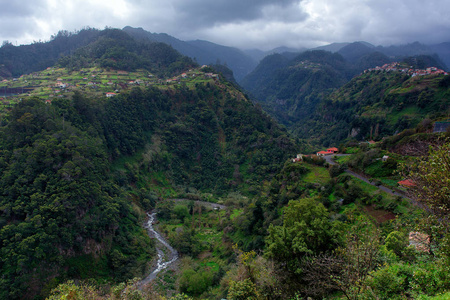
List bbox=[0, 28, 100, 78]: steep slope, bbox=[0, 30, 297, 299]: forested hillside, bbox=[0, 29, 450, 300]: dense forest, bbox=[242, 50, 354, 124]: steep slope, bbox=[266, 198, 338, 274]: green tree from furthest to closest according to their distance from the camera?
bbox=[242, 50, 354, 124]: steep slope → bbox=[0, 28, 100, 78]: steep slope → bbox=[0, 30, 297, 299]: forested hillside → bbox=[266, 198, 338, 274]: green tree → bbox=[0, 29, 450, 300]: dense forest

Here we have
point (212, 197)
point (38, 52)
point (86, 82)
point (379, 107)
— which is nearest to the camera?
point (212, 197)

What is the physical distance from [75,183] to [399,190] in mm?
35845

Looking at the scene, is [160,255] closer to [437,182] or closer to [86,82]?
[437,182]

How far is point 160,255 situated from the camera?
122 ft

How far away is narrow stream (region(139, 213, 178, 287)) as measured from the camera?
31.8 m

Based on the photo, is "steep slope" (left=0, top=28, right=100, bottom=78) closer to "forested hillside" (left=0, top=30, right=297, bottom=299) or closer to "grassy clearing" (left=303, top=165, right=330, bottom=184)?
"forested hillside" (left=0, top=30, right=297, bottom=299)

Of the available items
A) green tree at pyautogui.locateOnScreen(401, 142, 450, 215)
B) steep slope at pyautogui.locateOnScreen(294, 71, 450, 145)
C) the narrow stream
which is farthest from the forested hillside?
green tree at pyautogui.locateOnScreen(401, 142, 450, 215)

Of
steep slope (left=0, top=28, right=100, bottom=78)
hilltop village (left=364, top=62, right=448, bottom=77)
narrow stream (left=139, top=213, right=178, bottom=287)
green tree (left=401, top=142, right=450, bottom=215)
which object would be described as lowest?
narrow stream (left=139, top=213, right=178, bottom=287)

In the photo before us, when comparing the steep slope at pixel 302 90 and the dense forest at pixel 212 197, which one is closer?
the dense forest at pixel 212 197

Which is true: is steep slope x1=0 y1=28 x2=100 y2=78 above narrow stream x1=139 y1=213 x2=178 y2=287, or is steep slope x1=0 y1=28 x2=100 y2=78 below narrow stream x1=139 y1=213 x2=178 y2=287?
above

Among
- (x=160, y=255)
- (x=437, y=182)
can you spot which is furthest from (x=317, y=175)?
(x=160, y=255)

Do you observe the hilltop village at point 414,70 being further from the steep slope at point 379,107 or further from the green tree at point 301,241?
the green tree at point 301,241

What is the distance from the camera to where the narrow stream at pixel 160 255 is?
31.8 metres

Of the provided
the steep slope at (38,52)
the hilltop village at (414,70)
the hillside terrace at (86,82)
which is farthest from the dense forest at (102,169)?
the steep slope at (38,52)
